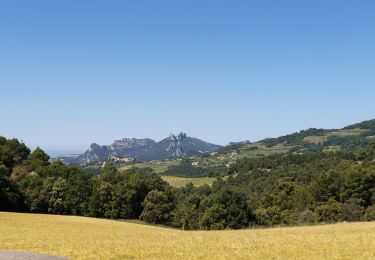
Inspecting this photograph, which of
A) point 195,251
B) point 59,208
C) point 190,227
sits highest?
point 195,251

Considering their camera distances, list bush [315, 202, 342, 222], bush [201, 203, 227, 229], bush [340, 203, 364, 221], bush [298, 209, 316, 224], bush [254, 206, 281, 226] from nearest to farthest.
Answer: bush [298, 209, 316, 224]
bush [340, 203, 364, 221]
bush [315, 202, 342, 222]
bush [201, 203, 227, 229]
bush [254, 206, 281, 226]

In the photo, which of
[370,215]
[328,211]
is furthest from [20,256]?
[328,211]

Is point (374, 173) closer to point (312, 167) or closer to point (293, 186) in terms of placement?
point (293, 186)

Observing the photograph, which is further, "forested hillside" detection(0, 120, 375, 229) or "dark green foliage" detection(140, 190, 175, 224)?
"dark green foliage" detection(140, 190, 175, 224)

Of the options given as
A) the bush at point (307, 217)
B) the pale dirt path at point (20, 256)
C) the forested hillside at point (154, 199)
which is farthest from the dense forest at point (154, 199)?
the pale dirt path at point (20, 256)

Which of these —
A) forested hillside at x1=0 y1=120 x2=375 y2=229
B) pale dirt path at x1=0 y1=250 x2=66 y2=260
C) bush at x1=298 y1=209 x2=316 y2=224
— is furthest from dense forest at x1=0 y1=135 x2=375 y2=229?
Result: pale dirt path at x1=0 y1=250 x2=66 y2=260

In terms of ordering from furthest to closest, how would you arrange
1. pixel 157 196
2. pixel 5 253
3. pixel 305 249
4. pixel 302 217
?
pixel 157 196 → pixel 302 217 → pixel 305 249 → pixel 5 253

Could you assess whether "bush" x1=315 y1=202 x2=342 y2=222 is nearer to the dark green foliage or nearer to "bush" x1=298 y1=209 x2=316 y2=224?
"bush" x1=298 y1=209 x2=316 y2=224

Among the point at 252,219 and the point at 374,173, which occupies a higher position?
the point at 374,173

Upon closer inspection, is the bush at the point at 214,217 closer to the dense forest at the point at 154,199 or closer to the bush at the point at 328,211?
the dense forest at the point at 154,199

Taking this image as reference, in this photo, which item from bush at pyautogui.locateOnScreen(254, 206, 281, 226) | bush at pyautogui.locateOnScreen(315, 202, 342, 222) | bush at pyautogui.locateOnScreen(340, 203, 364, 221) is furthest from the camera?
bush at pyautogui.locateOnScreen(254, 206, 281, 226)

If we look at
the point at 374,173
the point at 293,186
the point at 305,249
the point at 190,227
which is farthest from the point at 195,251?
the point at 293,186

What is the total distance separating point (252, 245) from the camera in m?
28.7

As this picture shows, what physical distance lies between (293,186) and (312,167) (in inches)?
2152
